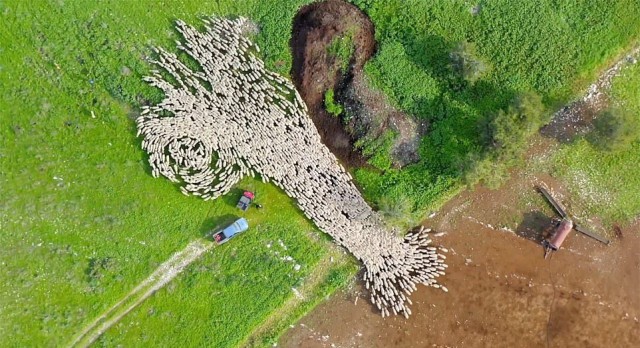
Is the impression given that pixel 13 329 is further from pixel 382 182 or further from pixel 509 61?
pixel 509 61

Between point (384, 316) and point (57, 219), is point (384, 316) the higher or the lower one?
the higher one

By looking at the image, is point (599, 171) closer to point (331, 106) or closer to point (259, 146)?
point (331, 106)

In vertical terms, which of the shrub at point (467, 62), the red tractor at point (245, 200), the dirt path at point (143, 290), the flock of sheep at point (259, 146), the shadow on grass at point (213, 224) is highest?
the shrub at point (467, 62)

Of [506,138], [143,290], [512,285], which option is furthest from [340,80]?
[143,290]

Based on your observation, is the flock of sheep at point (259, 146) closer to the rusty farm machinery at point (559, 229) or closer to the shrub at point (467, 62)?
the rusty farm machinery at point (559, 229)

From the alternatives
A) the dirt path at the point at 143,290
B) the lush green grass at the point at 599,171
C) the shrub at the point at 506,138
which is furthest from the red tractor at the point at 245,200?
the lush green grass at the point at 599,171

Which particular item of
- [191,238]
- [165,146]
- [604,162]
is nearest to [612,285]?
[604,162]
